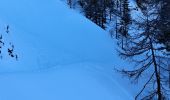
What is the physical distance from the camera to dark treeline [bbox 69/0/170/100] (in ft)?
60.7

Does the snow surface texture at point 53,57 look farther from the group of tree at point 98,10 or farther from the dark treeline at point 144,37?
the group of tree at point 98,10

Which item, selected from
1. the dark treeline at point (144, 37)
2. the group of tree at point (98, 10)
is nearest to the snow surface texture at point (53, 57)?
the dark treeline at point (144, 37)

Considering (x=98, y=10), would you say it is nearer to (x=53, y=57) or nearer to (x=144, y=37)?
(x=53, y=57)

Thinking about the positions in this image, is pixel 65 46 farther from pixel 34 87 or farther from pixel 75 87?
pixel 34 87

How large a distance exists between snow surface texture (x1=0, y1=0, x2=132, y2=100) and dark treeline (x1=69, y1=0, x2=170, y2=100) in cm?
210

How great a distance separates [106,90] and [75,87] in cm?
236

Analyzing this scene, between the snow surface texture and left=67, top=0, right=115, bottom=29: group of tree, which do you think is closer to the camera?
the snow surface texture

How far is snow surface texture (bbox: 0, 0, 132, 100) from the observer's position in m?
17.1

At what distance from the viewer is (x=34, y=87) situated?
16625 millimetres

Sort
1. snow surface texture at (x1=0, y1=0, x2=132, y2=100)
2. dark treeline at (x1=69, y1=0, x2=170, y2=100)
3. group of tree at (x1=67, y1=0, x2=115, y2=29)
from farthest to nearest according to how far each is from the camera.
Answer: group of tree at (x1=67, y1=0, x2=115, y2=29) < dark treeline at (x1=69, y1=0, x2=170, y2=100) < snow surface texture at (x1=0, y1=0, x2=132, y2=100)

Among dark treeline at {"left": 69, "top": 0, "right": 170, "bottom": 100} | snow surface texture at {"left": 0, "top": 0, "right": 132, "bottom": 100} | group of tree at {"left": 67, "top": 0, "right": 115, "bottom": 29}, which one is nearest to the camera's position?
snow surface texture at {"left": 0, "top": 0, "right": 132, "bottom": 100}

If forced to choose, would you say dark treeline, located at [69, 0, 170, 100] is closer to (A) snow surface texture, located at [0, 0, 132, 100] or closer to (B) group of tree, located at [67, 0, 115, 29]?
(B) group of tree, located at [67, 0, 115, 29]

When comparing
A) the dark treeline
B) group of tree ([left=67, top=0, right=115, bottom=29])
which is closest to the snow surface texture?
the dark treeline

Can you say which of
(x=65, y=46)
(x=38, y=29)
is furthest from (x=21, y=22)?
(x=65, y=46)
